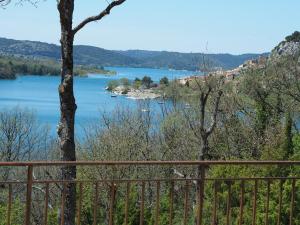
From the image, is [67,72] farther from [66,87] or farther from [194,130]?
[194,130]

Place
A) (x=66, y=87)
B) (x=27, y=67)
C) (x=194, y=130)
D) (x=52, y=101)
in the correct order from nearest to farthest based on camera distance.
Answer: (x=66, y=87) < (x=194, y=130) < (x=52, y=101) < (x=27, y=67)

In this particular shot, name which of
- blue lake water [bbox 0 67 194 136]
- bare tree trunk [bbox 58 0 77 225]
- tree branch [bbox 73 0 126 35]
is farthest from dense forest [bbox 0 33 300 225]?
tree branch [bbox 73 0 126 35]

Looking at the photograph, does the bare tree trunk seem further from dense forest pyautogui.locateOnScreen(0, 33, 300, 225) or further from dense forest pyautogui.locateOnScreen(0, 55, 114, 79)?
dense forest pyautogui.locateOnScreen(0, 55, 114, 79)

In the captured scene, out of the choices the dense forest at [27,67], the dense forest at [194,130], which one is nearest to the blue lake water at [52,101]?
the dense forest at [27,67]

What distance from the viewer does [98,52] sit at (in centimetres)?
13300

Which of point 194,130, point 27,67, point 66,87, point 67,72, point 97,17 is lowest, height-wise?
point 194,130

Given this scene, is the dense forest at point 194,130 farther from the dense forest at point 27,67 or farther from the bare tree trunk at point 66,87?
the dense forest at point 27,67

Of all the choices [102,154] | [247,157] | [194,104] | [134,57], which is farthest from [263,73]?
[134,57]

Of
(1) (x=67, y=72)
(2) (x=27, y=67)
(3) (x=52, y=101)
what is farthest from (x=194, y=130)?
(2) (x=27, y=67)

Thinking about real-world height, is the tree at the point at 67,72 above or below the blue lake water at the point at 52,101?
above

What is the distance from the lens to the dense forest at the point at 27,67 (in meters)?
103

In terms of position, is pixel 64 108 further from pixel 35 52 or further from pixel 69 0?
pixel 35 52

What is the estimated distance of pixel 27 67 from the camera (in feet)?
366

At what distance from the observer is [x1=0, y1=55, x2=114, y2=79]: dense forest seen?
10306cm
